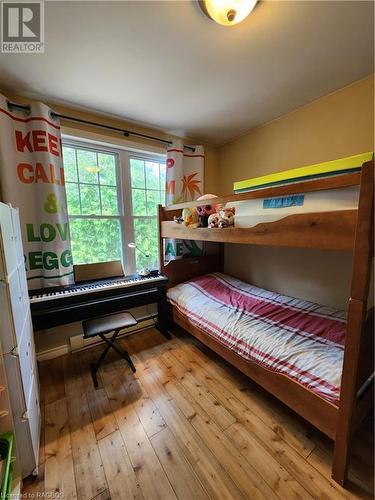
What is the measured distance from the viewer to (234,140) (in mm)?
2855

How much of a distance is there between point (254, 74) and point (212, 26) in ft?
1.80

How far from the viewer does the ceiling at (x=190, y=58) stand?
1.16 meters

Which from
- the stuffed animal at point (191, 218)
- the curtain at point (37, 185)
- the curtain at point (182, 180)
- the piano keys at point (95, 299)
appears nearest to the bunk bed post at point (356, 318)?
the stuffed animal at point (191, 218)

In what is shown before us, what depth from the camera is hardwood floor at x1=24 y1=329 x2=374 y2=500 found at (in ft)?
3.46

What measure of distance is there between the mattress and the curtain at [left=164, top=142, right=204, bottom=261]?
1248 mm

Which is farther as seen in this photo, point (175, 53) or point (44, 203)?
point (44, 203)

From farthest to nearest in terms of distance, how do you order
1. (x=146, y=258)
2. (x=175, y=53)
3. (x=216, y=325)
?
(x=146, y=258) < (x=216, y=325) < (x=175, y=53)

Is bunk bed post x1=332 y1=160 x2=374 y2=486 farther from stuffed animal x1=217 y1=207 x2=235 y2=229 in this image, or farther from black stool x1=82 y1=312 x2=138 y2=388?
black stool x1=82 y1=312 x2=138 y2=388

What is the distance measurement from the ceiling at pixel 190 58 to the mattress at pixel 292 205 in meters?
1.00

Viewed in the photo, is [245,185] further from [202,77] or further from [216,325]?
[216,325]

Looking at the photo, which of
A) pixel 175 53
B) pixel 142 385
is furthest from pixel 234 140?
pixel 142 385

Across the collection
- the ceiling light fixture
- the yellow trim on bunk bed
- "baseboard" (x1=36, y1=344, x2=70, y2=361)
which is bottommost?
"baseboard" (x1=36, y1=344, x2=70, y2=361)

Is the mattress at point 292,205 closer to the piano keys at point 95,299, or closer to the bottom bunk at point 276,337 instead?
the bottom bunk at point 276,337

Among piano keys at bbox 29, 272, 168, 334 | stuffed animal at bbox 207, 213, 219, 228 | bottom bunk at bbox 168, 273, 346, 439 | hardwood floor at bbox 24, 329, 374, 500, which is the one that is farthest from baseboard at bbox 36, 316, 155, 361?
stuffed animal at bbox 207, 213, 219, 228
